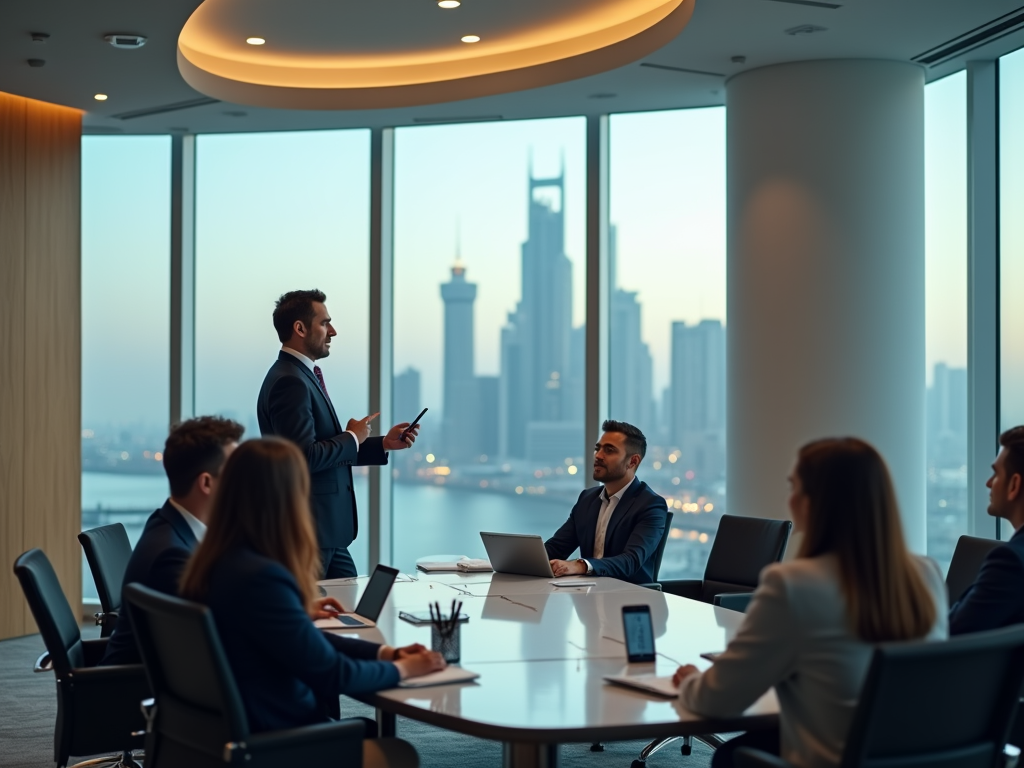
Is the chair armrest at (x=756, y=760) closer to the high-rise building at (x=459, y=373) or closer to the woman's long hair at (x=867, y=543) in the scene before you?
the woman's long hair at (x=867, y=543)

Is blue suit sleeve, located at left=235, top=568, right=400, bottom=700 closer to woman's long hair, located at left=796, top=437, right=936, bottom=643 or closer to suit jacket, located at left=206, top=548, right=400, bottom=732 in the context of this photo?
suit jacket, located at left=206, top=548, right=400, bottom=732

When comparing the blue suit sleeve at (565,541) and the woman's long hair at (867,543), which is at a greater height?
the woman's long hair at (867,543)

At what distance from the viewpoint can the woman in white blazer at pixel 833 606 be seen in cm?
246

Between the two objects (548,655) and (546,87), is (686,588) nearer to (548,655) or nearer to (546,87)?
(548,655)

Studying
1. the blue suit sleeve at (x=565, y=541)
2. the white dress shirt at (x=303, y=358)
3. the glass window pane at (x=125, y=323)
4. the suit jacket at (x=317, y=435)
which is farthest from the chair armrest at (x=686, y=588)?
the glass window pane at (x=125, y=323)

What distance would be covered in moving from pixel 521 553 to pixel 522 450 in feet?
11.4

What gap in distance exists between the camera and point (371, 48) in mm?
7406

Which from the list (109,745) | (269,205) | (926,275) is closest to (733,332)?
(926,275)

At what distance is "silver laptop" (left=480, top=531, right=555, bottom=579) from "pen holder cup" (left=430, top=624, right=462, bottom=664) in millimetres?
1672

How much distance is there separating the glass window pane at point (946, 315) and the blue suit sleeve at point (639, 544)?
252cm

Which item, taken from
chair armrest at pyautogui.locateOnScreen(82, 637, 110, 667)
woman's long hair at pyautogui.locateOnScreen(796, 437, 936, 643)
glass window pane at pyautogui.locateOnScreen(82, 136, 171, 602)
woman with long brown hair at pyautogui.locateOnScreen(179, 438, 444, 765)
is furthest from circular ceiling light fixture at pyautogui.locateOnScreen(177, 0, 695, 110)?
woman with long brown hair at pyautogui.locateOnScreen(179, 438, 444, 765)

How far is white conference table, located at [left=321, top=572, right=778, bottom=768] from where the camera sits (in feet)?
8.61

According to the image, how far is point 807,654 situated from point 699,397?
5669 mm

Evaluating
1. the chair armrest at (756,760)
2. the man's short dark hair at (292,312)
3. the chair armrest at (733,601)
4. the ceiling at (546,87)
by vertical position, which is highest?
the ceiling at (546,87)
